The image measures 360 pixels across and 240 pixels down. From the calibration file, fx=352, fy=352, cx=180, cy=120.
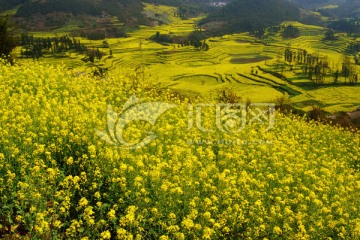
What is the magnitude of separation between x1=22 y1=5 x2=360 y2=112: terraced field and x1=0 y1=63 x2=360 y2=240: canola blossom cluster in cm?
4699

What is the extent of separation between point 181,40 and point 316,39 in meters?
56.6

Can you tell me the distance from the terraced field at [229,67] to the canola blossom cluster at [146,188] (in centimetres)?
4699

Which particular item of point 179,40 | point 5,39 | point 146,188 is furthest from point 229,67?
point 146,188

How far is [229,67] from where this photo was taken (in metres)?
90.3

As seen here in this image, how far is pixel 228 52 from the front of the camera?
393 ft

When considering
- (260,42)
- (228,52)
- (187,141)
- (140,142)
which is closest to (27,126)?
(140,142)

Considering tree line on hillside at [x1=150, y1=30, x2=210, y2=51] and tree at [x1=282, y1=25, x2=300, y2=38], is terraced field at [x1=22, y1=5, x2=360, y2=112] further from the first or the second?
tree at [x1=282, y1=25, x2=300, y2=38]

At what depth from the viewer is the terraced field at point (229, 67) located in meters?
64.8

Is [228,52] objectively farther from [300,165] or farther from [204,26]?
[300,165]

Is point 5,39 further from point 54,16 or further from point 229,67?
point 54,16

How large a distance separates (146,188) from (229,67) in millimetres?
84943

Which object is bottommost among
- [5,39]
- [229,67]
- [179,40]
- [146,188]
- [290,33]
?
[229,67]

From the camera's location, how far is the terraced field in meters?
64.8

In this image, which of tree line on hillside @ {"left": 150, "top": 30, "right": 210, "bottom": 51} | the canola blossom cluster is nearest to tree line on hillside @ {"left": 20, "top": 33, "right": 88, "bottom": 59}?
tree line on hillside @ {"left": 150, "top": 30, "right": 210, "bottom": 51}
